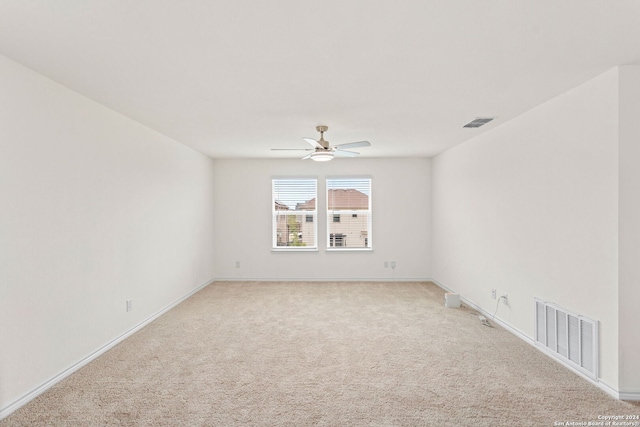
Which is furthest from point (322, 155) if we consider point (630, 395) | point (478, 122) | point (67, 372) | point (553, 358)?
point (630, 395)

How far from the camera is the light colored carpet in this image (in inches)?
89.7

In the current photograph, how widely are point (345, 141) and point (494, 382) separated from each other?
3.54 meters

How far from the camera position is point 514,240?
3811 mm

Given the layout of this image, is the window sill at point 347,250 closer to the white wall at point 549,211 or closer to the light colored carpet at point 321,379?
the white wall at point 549,211

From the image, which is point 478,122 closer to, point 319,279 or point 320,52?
point 320,52

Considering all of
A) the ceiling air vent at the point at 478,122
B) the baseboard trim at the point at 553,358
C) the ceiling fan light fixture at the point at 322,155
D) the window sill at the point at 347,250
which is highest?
the ceiling air vent at the point at 478,122

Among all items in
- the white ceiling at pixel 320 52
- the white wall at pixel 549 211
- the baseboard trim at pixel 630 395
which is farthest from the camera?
the white wall at pixel 549 211

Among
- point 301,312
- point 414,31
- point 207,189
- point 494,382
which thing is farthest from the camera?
point 207,189

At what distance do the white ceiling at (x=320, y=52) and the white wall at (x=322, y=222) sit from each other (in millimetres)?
2984

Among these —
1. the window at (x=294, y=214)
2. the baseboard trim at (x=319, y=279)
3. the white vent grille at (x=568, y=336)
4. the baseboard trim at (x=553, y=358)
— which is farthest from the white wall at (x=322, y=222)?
the white vent grille at (x=568, y=336)

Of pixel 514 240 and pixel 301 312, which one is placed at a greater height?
pixel 514 240

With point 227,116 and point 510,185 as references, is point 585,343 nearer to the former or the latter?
point 510,185

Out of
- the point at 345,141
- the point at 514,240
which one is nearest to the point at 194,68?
the point at 345,141

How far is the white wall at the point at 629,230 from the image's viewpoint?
96.8 inches
